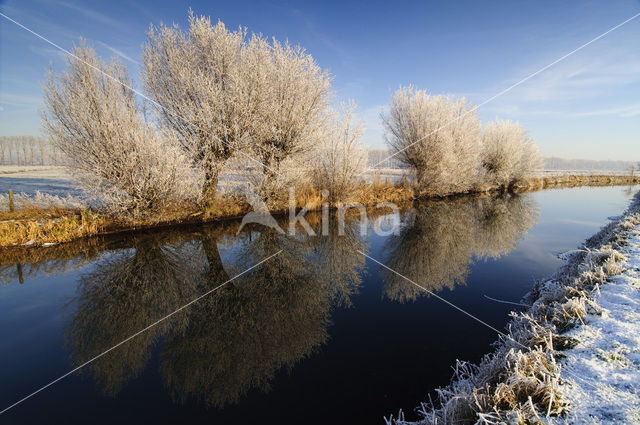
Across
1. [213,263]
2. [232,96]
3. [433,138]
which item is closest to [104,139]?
[232,96]

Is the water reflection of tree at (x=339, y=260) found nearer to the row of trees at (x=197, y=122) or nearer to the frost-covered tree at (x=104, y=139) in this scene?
the row of trees at (x=197, y=122)

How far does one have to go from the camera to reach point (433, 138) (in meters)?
18.1

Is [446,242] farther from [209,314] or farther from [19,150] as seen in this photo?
[19,150]

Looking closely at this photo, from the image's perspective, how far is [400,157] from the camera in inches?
776

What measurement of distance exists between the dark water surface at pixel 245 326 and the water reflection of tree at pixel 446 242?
0.26ft

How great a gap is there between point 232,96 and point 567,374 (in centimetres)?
1225

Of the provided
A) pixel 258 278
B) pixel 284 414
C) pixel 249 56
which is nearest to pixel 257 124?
pixel 249 56

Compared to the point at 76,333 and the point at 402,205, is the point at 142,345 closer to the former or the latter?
the point at 76,333

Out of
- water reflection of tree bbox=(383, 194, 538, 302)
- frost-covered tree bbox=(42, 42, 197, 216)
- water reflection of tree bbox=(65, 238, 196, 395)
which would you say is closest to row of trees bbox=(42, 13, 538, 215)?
frost-covered tree bbox=(42, 42, 197, 216)

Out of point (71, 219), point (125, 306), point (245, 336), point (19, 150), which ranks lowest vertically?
point (245, 336)

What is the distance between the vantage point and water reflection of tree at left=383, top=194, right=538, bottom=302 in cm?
626

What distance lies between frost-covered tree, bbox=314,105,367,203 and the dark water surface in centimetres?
685

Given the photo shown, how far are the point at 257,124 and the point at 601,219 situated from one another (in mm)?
16558

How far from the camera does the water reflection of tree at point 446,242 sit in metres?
6.26
